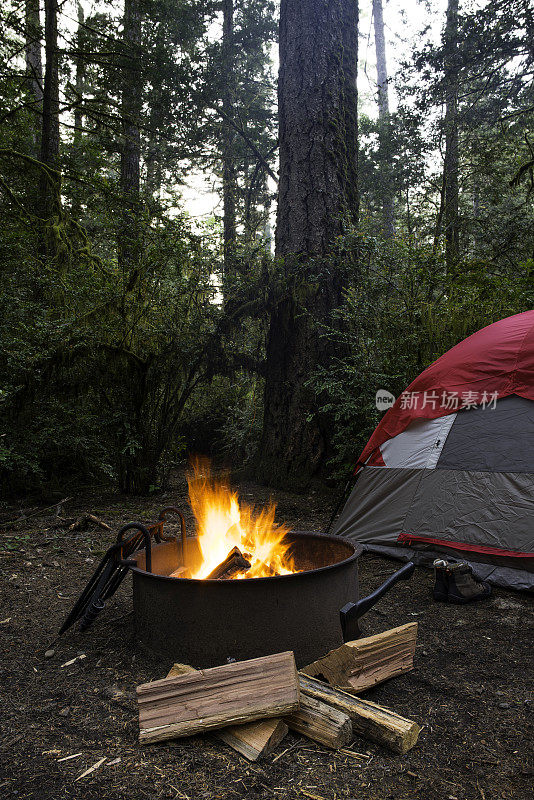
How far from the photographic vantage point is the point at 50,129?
852cm

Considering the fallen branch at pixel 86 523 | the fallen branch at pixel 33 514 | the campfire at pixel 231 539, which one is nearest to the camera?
the campfire at pixel 231 539

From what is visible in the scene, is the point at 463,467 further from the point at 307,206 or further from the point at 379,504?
the point at 307,206

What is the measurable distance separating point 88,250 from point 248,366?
9.56ft

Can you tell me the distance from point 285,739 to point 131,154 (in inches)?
423

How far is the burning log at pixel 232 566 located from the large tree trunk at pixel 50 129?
6.09m

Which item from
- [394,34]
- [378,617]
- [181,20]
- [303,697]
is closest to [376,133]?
[181,20]

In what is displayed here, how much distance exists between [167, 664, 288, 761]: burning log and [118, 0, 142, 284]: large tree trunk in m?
5.32

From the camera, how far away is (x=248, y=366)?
7.23 meters

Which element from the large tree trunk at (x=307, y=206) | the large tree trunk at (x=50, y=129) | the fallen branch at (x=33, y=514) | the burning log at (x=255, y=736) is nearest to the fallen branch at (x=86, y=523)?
the fallen branch at (x=33, y=514)

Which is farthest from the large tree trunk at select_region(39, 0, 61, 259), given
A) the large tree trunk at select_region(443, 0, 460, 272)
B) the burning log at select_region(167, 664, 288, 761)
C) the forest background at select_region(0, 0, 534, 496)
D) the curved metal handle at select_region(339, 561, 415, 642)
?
the burning log at select_region(167, 664, 288, 761)

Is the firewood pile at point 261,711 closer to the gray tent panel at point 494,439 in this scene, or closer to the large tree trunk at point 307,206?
the gray tent panel at point 494,439

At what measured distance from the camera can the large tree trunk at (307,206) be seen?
258 inches

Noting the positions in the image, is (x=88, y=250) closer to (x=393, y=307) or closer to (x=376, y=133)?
(x=393, y=307)

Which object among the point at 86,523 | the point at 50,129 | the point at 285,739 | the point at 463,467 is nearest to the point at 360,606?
the point at 285,739
